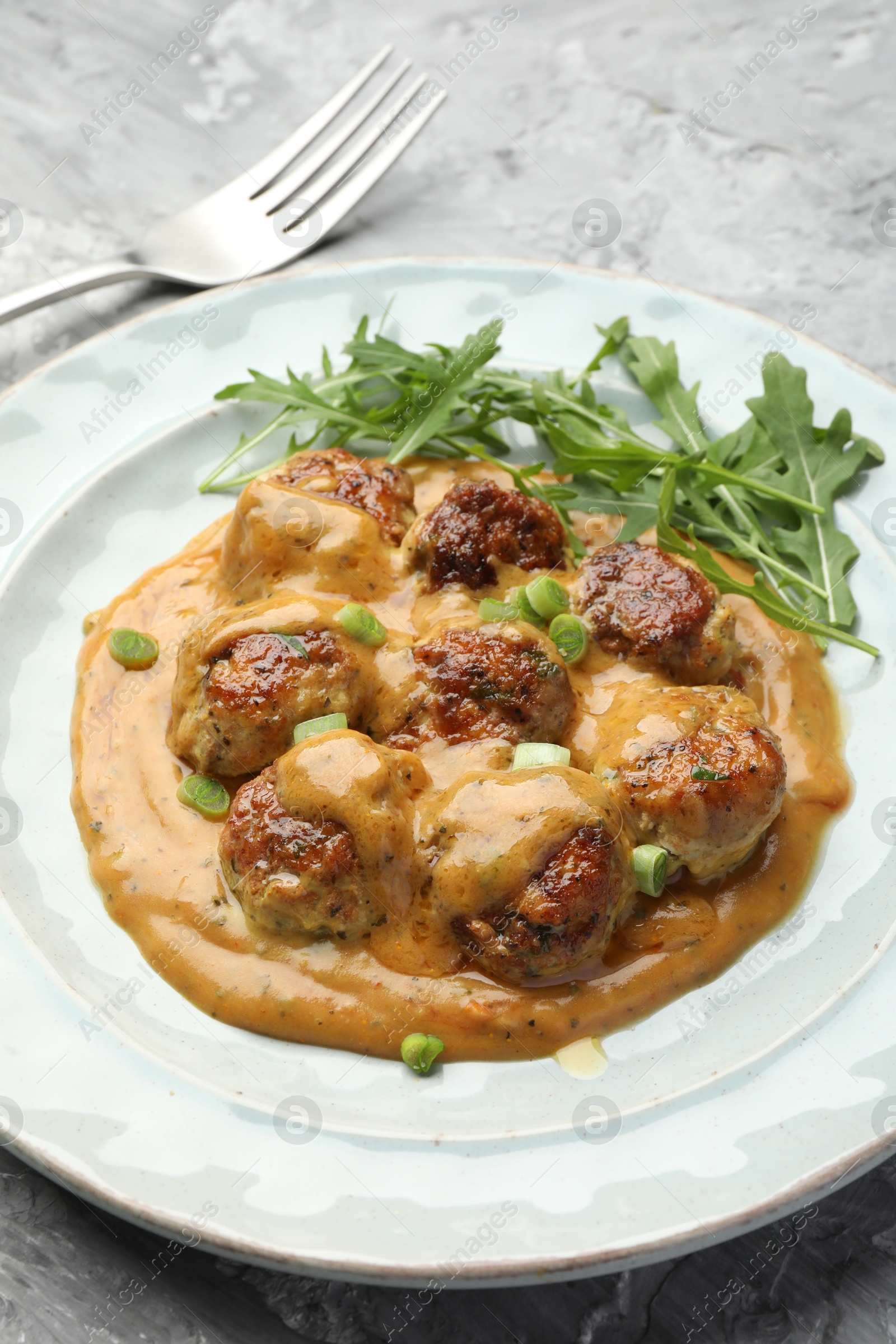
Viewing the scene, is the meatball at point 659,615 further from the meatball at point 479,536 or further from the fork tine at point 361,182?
the fork tine at point 361,182

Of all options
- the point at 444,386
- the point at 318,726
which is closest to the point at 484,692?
the point at 318,726

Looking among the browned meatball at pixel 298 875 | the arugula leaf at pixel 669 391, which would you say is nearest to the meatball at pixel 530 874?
the browned meatball at pixel 298 875

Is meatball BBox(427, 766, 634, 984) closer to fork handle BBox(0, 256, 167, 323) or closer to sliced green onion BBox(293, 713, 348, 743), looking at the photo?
sliced green onion BBox(293, 713, 348, 743)

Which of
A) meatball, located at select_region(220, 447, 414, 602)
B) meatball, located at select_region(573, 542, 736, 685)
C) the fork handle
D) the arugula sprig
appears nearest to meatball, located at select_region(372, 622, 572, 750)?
meatball, located at select_region(573, 542, 736, 685)

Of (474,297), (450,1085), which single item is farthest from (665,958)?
(474,297)

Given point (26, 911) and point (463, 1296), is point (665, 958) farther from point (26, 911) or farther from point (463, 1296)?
point (26, 911)

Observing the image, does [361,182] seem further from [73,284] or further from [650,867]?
[650,867]
